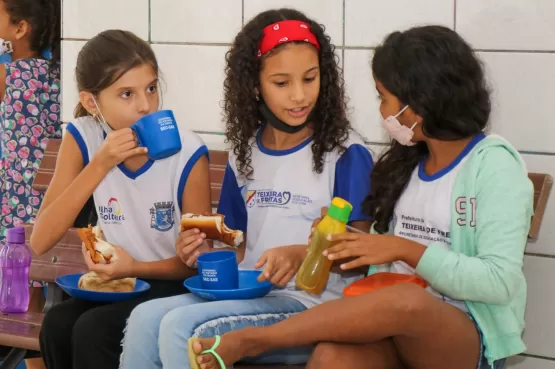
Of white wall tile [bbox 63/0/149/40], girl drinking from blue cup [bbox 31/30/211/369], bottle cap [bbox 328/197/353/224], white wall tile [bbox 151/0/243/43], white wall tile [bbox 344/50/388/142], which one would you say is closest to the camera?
bottle cap [bbox 328/197/353/224]

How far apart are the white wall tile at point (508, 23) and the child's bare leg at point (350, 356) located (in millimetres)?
910

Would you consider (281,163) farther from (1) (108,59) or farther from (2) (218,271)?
(1) (108,59)

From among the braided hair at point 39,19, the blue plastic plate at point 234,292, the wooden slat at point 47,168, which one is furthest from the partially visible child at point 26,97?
the blue plastic plate at point 234,292

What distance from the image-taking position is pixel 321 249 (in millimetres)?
1872

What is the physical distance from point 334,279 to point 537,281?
0.57 meters

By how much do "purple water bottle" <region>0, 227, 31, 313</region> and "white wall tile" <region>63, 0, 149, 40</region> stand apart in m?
0.76

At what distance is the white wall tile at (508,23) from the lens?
2.16 meters

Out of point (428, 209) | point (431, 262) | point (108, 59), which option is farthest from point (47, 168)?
point (431, 262)

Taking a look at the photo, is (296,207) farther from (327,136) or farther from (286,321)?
(286,321)

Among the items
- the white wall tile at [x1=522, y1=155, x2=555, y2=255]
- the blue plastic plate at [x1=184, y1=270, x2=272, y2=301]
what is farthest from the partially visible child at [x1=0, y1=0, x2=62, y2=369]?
the white wall tile at [x1=522, y1=155, x2=555, y2=255]

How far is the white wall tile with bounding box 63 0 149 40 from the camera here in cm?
283

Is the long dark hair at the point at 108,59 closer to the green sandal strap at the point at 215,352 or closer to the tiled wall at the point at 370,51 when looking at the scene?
the tiled wall at the point at 370,51

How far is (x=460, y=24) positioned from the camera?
2.27m

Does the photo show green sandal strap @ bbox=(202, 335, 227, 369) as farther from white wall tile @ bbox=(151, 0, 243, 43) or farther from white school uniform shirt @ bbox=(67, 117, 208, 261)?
white wall tile @ bbox=(151, 0, 243, 43)
